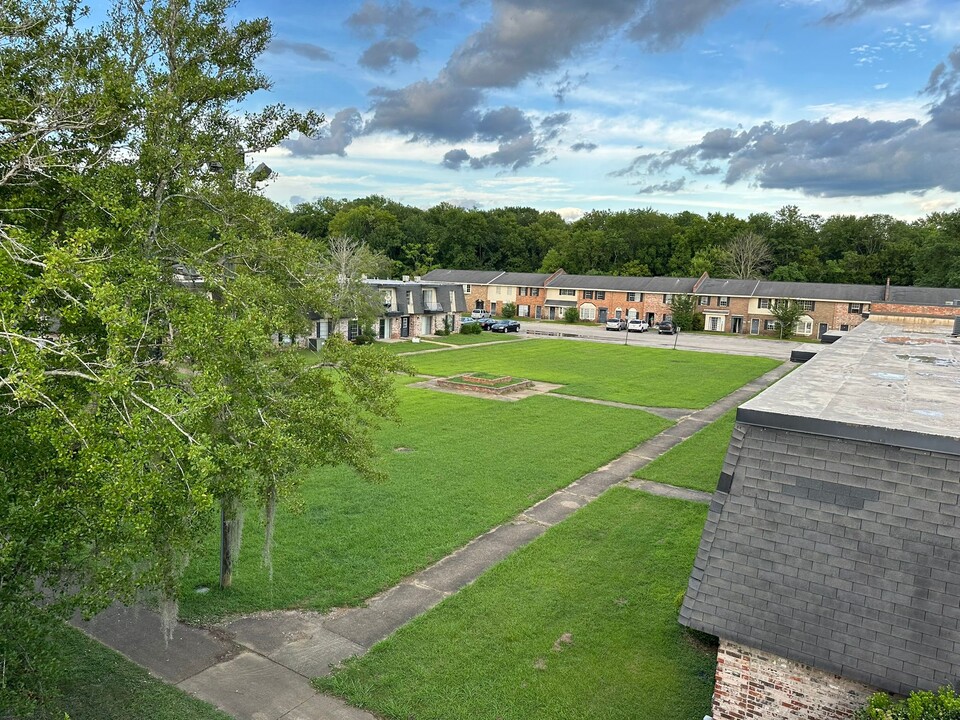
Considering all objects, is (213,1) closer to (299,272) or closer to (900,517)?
(299,272)

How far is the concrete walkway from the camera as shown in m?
9.34

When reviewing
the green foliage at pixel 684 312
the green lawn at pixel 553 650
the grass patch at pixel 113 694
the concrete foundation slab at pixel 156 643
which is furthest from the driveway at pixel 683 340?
the grass patch at pixel 113 694

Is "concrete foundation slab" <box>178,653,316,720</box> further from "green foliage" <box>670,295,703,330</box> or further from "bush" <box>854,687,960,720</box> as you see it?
"green foliage" <box>670,295,703,330</box>

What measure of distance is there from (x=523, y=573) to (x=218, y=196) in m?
9.55

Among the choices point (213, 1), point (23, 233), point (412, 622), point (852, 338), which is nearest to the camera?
point (23, 233)

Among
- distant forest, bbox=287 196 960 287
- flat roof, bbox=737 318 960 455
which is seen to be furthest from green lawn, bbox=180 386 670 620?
distant forest, bbox=287 196 960 287

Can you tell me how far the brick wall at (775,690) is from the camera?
7.74 meters

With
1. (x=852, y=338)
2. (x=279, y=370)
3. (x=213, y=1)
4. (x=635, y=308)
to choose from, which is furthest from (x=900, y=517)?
(x=635, y=308)

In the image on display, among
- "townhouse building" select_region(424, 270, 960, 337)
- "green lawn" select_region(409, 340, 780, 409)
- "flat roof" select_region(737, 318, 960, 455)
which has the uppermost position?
"townhouse building" select_region(424, 270, 960, 337)

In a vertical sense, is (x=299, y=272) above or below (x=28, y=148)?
below

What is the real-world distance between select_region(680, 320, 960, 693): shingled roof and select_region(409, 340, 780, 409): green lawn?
74.4 feet

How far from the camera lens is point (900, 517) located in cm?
754

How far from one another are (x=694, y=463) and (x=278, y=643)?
50.0 feet

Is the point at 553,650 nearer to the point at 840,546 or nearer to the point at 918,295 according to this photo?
the point at 840,546
